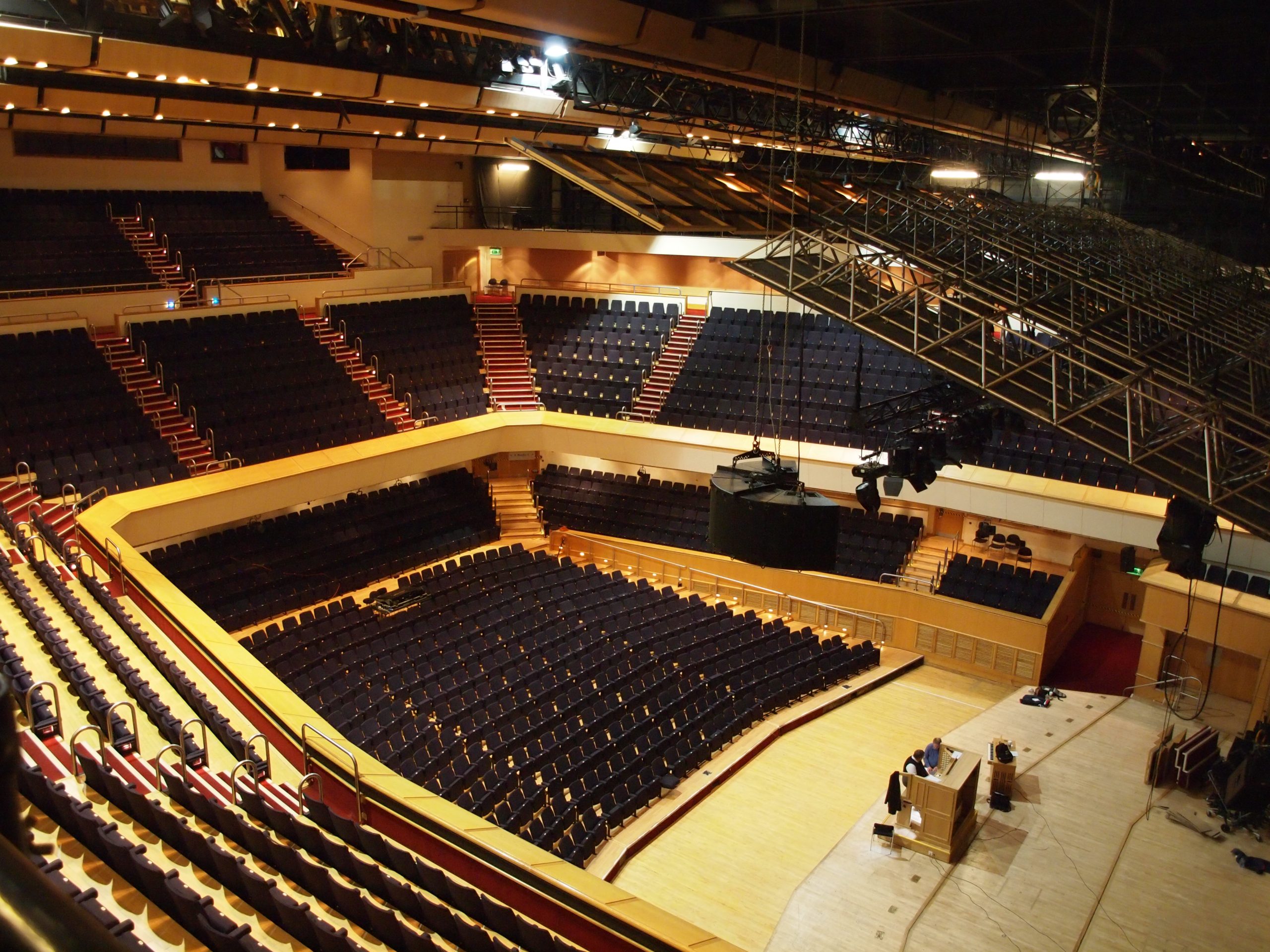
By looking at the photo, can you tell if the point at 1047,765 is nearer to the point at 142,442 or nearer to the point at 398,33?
the point at 398,33

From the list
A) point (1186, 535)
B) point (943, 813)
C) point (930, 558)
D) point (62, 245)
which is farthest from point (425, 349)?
point (1186, 535)

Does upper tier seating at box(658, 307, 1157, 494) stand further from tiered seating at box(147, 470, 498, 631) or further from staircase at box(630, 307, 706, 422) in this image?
tiered seating at box(147, 470, 498, 631)

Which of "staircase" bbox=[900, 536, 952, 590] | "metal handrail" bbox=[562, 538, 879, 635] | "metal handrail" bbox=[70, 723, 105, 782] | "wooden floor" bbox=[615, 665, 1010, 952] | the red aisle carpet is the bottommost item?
"wooden floor" bbox=[615, 665, 1010, 952]

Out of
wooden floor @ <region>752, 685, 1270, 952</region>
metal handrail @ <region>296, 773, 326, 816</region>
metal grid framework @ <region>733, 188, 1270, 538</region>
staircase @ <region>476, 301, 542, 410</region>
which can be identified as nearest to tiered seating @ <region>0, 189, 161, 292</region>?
staircase @ <region>476, 301, 542, 410</region>

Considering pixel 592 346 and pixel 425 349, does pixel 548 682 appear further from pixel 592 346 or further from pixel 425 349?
pixel 592 346

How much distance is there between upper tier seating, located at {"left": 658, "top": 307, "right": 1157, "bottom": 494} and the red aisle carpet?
294 centimetres

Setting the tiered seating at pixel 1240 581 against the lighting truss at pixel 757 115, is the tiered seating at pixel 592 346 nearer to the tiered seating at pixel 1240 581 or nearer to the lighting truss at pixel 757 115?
the lighting truss at pixel 757 115

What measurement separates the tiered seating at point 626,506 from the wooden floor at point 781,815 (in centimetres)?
518

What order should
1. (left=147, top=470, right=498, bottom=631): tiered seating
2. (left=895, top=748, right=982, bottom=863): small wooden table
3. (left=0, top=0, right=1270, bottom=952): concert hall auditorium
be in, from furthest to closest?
(left=147, top=470, right=498, bottom=631): tiered seating
(left=895, top=748, right=982, bottom=863): small wooden table
(left=0, top=0, right=1270, bottom=952): concert hall auditorium

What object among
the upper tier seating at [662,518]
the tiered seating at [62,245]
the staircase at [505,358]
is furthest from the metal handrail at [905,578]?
the tiered seating at [62,245]

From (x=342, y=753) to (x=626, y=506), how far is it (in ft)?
39.3

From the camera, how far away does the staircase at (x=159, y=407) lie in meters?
15.1

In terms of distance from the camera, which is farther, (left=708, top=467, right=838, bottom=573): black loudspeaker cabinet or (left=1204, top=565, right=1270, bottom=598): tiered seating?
(left=1204, top=565, right=1270, bottom=598): tiered seating

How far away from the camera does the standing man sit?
1054 centimetres
